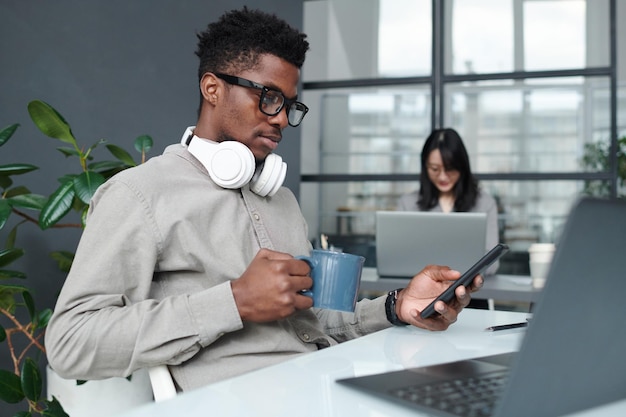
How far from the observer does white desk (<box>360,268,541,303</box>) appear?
2.80 metres

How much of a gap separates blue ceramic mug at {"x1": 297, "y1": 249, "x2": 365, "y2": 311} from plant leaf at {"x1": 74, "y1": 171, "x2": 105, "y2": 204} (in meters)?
1.42

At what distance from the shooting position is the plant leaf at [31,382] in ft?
7.33

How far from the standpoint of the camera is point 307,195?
211 inches

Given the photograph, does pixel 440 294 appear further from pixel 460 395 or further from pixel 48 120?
pixel 48 120

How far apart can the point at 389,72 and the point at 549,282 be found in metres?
4.84

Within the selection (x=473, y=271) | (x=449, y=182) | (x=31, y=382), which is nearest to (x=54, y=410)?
(x=31, y=382)

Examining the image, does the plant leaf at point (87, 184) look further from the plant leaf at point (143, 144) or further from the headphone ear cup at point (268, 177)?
the headphone ear cup at point (268, 177)

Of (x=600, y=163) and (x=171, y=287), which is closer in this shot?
(x=171, y=287)

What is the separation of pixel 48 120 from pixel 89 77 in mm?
1078

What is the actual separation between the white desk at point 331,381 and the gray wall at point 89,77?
236 cm

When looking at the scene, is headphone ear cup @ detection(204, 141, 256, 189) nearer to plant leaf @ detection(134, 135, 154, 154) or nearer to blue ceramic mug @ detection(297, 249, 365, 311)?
blue ceramic mug @ detection(297, 249, 365, 311)

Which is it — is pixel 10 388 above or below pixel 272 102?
below

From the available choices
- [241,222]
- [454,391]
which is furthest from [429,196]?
Answer: [454,391]

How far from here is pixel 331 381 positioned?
86cm
